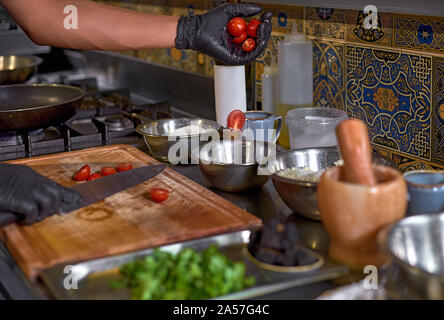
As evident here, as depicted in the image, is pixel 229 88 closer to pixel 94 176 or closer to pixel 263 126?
pixel 263 126

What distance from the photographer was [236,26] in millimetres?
1440

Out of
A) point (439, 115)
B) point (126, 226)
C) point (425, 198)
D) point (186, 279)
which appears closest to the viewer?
point (186, 279)

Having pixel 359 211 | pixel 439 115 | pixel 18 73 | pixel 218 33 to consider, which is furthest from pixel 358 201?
pixel 18 73

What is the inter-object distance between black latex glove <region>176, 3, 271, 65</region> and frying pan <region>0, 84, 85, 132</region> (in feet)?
1.32

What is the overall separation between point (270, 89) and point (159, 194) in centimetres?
63

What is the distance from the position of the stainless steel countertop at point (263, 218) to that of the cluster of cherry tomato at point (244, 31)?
14.3 inches

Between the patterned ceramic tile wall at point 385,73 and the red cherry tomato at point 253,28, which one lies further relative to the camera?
the red cherry tomato at point 253,28

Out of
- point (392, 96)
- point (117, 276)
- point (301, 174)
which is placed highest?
point (392, 96)

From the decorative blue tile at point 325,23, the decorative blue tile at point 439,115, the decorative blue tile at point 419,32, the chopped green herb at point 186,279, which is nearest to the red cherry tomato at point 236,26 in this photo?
the decorative blue tile at point 325,23

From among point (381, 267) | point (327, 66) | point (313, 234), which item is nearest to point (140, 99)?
point (327, 66)

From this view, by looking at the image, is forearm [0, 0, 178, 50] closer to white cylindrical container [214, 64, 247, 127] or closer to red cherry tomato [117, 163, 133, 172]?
white cylindrical container [214, 64, 247, 127]

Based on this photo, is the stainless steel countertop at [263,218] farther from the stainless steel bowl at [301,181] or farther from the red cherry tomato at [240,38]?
the red cherry tomato at [240,38]

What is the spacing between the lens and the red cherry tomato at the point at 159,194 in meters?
1.19

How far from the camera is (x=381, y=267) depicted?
35.7 inches
